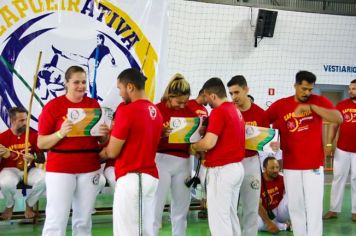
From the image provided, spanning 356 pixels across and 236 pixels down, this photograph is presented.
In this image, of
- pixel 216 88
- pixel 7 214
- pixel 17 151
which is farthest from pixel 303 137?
pixel 7 214

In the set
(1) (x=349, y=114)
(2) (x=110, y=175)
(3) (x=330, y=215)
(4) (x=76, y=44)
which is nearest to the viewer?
(2) (x=110, y=175)

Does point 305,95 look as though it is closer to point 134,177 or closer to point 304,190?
point 304,190

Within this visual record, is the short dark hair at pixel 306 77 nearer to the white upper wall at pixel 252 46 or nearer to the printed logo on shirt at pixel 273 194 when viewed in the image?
the printed logo on shirt at pixel 273 194

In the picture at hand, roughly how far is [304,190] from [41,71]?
4284 millimetres

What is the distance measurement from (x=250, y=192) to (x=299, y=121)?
0.89 metres

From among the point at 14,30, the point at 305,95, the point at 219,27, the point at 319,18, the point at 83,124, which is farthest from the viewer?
the point at 319,18

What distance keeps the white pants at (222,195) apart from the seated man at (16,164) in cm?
278

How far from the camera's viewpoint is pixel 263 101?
38.3 feet

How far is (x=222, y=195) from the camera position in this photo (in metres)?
4.28

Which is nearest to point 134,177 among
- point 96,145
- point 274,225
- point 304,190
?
point 96,145

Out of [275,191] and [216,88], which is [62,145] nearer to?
[216,88]

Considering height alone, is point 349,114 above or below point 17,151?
above

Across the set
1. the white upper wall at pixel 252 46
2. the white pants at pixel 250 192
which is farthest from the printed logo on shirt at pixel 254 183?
the white upper wall at pixel 252 46

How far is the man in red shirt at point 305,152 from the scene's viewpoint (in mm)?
4605
